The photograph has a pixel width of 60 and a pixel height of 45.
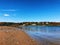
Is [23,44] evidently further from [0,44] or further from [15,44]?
[0,44]

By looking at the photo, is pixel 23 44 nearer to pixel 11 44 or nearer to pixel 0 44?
pixel 11 44

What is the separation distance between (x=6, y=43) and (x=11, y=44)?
38 cm

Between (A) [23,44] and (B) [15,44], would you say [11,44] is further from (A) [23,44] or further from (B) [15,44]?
(A) [23,44]

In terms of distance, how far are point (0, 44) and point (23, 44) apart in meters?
2.07

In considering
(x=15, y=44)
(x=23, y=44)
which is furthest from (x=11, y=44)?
(x=23, y=44)

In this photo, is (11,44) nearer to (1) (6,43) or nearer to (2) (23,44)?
(1) (6,43)

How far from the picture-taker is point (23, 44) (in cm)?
1109

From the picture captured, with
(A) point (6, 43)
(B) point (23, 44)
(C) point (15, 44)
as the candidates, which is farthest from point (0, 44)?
(B) point (23, 44)

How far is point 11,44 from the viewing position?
10.1 meters

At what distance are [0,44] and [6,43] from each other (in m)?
0.52

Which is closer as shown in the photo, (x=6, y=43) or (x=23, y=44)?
(x=6, y=43)

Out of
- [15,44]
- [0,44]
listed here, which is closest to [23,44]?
[15,44]

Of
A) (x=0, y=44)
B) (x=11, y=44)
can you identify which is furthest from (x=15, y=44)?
(x=0, y=44)

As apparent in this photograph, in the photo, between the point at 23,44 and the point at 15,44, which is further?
the point at 23,44
